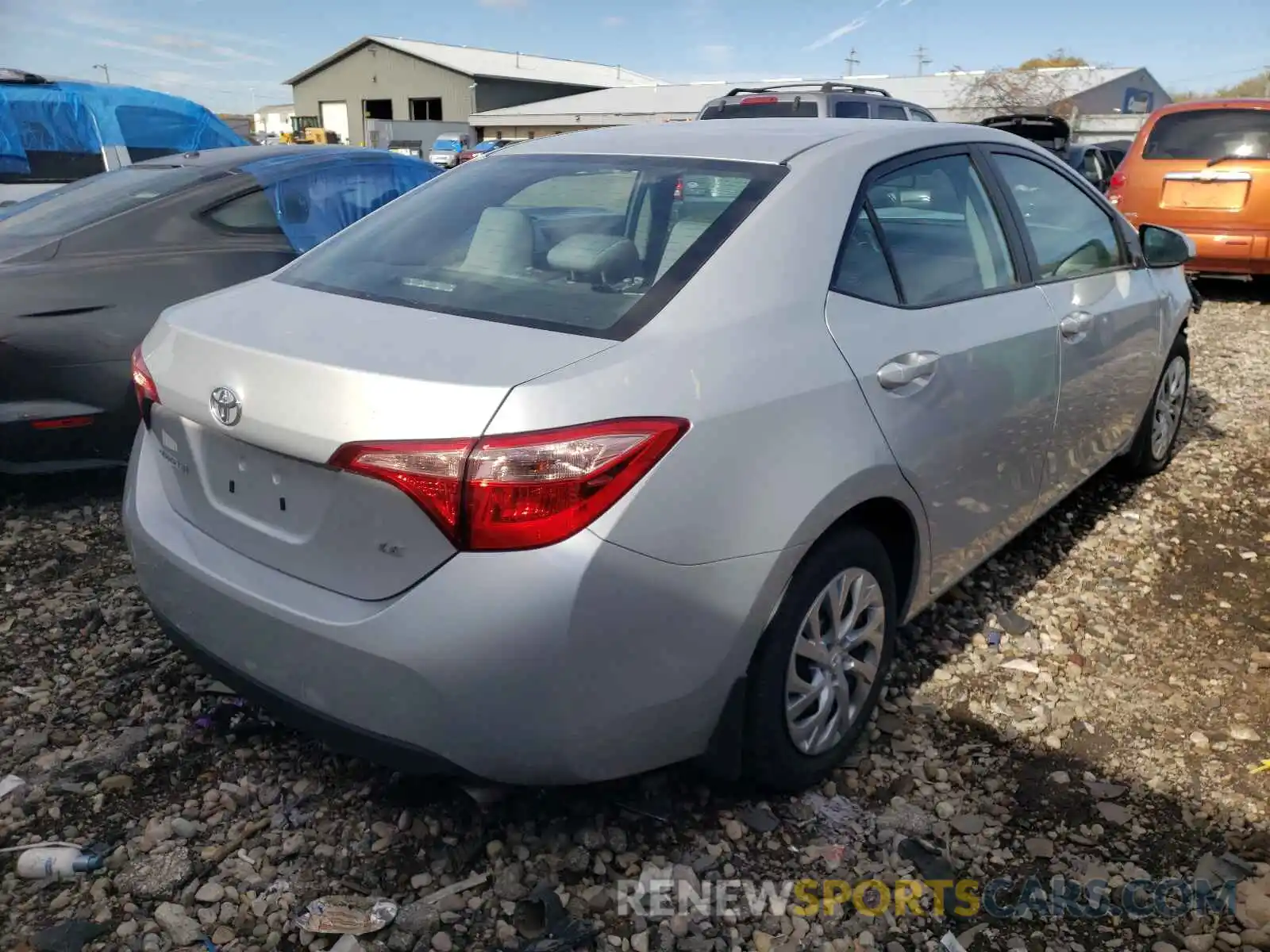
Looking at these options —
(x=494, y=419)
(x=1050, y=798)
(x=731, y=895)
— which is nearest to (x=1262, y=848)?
(x=1050, y=798)

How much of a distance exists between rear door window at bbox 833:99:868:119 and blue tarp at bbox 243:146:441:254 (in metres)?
6.25

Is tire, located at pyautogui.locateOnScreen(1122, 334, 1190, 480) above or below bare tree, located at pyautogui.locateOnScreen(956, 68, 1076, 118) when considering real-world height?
below

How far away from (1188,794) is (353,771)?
2.22m

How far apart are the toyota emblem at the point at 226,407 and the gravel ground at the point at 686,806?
3.44 feet

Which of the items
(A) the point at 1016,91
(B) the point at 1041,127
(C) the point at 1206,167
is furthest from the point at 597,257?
(A) the point at 1016,91

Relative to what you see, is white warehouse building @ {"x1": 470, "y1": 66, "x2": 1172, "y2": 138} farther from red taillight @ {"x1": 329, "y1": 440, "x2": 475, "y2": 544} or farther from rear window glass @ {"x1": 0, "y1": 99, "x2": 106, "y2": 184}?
red taillight @ {"x1": 329, "y1": 440, "x2": 475, "y2": 544}

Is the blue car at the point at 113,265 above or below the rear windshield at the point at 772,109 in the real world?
below

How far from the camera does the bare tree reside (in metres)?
35.5

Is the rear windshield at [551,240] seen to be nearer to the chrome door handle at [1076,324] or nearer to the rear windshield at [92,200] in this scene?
the chrome door handle at [1076,324]

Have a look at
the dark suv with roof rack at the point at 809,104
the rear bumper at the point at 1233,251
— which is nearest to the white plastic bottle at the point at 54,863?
the rear bumper at the point at 1233,251

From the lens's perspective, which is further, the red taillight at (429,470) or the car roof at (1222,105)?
the car roof at (1222,105)

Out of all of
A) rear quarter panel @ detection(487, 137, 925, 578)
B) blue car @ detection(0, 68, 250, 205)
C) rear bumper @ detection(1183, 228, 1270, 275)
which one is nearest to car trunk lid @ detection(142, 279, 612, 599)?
rear quarter panel @ detection(487, 137, 925, 578)

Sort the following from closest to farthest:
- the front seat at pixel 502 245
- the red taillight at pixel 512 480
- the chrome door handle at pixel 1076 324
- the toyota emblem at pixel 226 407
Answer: the red taillight at pixel 512 480
the toyota emblem at pixel 226 407
the front seat at pixel 502 245
the chrome door handle at pixel 1076 324

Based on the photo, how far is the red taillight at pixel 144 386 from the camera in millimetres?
2363
